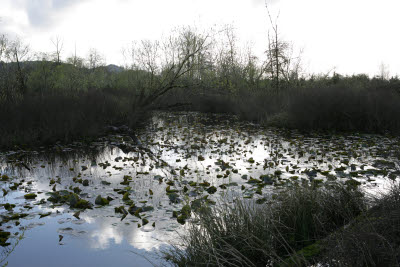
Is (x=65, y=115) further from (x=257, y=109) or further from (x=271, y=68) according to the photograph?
(x=271, y=68)

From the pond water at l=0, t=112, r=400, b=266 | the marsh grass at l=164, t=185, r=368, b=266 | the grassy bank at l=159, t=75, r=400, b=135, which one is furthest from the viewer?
the grassy bank at l=159, t=75, r=400, b=135

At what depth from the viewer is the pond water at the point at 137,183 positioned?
3600mm

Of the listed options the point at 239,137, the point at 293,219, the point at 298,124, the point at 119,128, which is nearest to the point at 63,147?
the point at 119,128

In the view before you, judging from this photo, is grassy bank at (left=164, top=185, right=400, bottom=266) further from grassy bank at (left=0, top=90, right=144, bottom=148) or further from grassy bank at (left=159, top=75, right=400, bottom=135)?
grassy bank at (left=159, top=75, right=400, bottom=135)

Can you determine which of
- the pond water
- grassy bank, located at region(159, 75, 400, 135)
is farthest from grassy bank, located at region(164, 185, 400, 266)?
grassy bank, located at region(159, 75, 400, 135)

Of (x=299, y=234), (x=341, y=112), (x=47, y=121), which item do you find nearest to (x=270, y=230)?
(x=299, y=234)

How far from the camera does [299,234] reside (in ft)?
11.2

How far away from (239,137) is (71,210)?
7.74 metres

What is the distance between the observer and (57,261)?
3.31 m

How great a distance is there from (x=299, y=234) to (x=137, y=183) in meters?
3.27

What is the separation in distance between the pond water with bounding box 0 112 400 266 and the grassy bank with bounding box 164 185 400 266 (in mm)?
313

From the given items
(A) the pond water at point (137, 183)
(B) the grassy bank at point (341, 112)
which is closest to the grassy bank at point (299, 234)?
(A) the pond water at point (137, 183)

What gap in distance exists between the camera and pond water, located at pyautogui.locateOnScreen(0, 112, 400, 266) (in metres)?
3.60

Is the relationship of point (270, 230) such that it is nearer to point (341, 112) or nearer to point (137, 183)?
point (137, 183)
